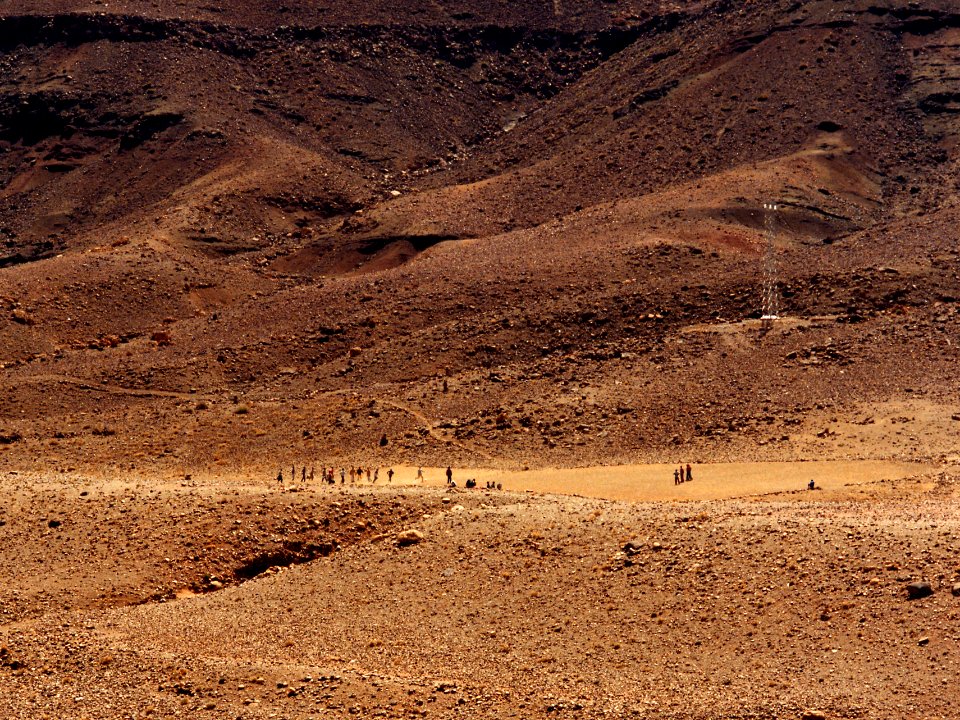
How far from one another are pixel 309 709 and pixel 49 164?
54299 millimetres

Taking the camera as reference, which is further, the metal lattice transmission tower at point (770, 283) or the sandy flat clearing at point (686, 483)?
the metal lattice transmission tower at point (770, 283)

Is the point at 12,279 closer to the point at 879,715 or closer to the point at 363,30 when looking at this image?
the point at 363,30

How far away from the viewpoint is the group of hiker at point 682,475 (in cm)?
3640

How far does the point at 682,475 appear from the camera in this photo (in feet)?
121

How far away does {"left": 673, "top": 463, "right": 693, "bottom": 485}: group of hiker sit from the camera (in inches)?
1433

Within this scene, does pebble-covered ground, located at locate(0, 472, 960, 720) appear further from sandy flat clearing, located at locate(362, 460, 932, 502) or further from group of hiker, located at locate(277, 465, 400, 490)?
group of hiker, located at locate(277, 465, 400, 490)

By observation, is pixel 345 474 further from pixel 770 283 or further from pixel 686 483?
pixel 770 283

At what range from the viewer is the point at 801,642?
23766mm

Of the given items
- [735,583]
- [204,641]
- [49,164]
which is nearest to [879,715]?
[735,583]

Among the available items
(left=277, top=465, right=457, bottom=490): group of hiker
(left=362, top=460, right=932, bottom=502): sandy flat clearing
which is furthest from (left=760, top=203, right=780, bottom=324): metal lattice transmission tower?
(left=277, top=465, right=457, bottom=490): group of hiker

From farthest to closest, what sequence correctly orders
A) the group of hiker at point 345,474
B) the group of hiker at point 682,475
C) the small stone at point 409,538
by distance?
the group of hiker at point 345,474
the group of hiker at point 682,475
the small stone at point 409,538

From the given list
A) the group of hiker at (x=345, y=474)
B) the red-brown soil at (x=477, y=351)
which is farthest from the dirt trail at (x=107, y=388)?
the group of hiker at (x=345, y=474)

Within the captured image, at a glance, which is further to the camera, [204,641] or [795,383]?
[795,383]

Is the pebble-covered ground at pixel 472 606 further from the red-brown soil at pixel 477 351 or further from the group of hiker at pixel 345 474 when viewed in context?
the group of hiker at pixel 345 474
